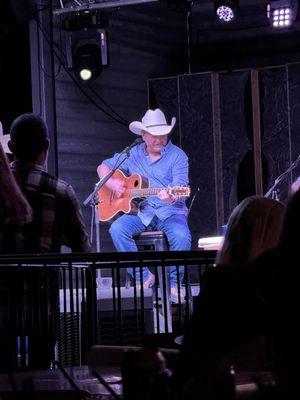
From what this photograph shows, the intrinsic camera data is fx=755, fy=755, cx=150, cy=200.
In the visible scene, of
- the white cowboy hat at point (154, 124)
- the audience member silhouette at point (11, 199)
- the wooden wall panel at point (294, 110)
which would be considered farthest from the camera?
the wooden wall panel at point (294, 110)

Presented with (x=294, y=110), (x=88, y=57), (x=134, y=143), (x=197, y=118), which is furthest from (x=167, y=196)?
(x=294, y=110)

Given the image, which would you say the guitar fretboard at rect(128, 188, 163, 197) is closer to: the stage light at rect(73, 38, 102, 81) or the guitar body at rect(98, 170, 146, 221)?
the guitar body at rect(98, 170, 146, 221)

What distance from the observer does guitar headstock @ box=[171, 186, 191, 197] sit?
31.3ft

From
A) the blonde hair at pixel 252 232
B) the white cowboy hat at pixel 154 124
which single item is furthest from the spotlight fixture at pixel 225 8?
the blonde hair at pixel 252 232

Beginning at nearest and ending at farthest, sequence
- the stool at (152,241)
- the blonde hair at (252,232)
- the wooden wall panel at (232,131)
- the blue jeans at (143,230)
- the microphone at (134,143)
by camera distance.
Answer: the blonde hair at (252,232), the microphone at (134,143), the stool at (152,241), the blue jeans at (143,230), the wooden wall panel at (232,131)

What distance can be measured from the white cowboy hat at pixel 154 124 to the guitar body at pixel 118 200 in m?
0.69

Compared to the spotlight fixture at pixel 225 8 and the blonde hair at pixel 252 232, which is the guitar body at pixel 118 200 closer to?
the spotlight fixture at pixel 225 8

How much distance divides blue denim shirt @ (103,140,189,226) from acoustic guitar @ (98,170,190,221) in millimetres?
127

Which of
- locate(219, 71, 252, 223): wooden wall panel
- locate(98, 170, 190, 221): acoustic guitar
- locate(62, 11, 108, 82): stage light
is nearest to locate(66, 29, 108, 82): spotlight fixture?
locate(62, 11, 108, 82): stage light

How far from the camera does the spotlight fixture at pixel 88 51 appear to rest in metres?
9.52

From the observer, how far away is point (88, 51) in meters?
9.61

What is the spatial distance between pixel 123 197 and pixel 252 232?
758cm

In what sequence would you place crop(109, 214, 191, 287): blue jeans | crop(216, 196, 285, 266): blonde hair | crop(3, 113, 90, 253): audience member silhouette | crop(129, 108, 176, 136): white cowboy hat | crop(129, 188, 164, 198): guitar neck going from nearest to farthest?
crop(216, 196, 285, 266): blonde hair → crop(3, 113, 90, 253): audience member silhouette → crop(109, 214, 191, 287): blue jeans → crop(129, 188, 164, 198): guitar neck → crop(129, 108, 176, 136): white cowboy hat

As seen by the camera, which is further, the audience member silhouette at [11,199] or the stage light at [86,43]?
the stage light at [86,43]
